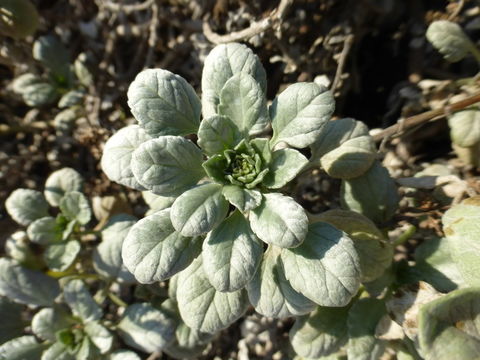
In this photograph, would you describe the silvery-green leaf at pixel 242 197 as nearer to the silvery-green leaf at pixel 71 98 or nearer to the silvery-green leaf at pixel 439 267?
the silvery-green leaf at pixel 439 267

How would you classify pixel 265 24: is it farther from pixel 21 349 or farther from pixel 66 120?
pixel 21 349

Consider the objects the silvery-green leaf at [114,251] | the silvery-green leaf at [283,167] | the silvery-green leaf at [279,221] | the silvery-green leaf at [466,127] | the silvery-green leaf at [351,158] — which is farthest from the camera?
the silvery-green leaf at [114,251]

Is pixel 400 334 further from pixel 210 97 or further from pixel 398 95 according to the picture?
pixel 398 95

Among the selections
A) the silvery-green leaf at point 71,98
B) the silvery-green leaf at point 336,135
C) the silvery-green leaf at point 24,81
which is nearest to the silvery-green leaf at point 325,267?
the silvery-green leaf at point 336,135

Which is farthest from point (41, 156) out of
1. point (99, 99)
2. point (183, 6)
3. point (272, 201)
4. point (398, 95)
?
point (398, 95)

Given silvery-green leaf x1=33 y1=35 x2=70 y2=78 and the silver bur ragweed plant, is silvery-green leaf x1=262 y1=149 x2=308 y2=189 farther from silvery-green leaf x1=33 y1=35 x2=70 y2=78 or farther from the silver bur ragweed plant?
silvery-green leaf x1=33 y1=35 x2=70 y2=78

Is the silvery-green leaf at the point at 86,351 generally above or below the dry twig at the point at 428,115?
below

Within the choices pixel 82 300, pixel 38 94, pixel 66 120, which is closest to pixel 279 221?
pixel 82 300

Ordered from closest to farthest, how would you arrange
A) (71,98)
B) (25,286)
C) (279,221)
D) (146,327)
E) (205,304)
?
(279,221) → (205,304) → (146,327) → (25,286) → (71,98)
